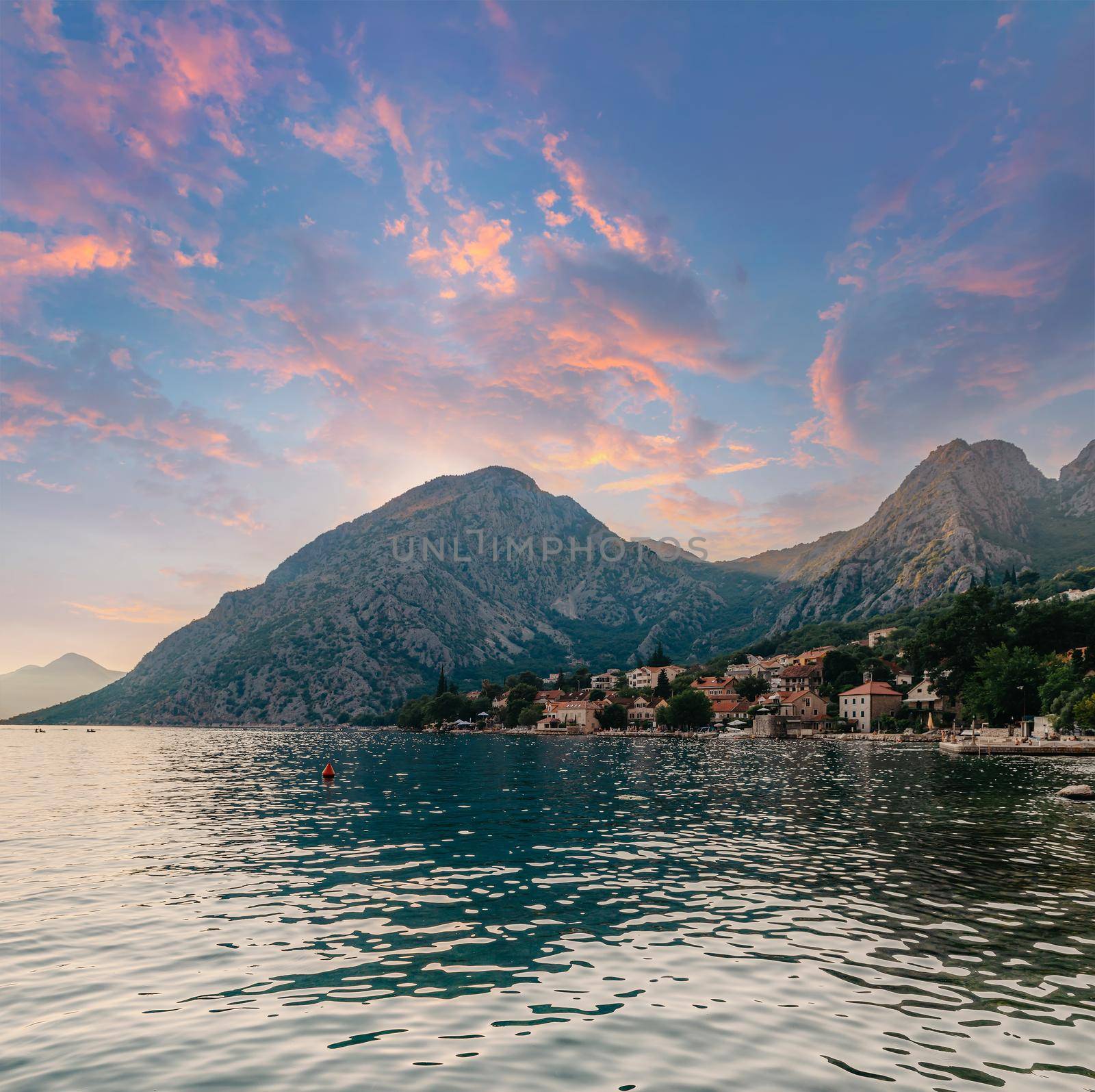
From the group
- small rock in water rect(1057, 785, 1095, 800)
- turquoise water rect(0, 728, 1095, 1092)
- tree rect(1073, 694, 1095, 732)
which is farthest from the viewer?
tree rect(1073, 694, 1095, 732)

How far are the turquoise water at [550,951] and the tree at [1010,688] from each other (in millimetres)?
95459

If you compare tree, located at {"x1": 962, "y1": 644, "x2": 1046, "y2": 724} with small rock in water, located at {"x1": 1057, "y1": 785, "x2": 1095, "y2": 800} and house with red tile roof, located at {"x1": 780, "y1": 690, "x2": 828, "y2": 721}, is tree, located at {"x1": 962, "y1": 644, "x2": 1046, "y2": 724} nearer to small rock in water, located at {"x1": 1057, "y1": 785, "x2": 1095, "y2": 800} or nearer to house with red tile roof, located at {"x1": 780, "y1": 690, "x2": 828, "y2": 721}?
house with red tile roof, located at {"x1": 780, "y1": 690, "x2": 828, "y2": 721}

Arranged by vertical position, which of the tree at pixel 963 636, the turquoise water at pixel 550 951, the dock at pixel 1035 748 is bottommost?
the dock at pixel 1035 748

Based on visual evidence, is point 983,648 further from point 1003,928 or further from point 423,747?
point 1003,928

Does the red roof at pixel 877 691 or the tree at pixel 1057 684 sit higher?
the tree at pixel 1057 684

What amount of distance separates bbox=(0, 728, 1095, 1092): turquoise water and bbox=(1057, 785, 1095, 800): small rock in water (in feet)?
29.6

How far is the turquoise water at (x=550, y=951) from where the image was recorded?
1191 centimetres

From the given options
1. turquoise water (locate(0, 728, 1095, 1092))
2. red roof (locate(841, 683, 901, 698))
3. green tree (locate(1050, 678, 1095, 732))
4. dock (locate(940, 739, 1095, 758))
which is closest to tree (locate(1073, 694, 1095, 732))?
green tree (locate(1050, 678, 1095, 732))

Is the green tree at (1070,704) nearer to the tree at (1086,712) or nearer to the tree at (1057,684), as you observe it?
the tree at (1086,712)

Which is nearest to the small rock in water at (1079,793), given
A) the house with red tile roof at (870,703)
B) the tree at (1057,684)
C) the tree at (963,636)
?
the tree at (1057,684)

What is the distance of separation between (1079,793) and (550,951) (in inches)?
2019

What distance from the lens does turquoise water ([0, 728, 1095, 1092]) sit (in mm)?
11906

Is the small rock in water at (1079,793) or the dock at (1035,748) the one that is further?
the dock at (1035,748)

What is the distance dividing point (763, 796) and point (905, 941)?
123ft
